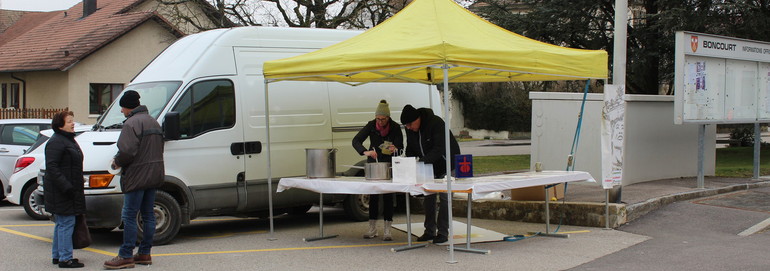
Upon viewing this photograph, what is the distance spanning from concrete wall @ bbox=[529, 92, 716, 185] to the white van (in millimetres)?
4110

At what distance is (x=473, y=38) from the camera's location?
8.69 m

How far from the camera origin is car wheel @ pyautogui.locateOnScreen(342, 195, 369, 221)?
464 inches

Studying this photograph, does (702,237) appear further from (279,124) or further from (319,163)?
(279,124)

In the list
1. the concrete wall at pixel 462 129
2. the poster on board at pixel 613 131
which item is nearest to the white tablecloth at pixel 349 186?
the poster on board at pixel 613 131

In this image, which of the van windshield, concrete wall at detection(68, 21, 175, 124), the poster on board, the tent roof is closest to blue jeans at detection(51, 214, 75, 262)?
the van windshield

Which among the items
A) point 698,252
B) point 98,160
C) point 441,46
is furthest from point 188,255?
point 698,252

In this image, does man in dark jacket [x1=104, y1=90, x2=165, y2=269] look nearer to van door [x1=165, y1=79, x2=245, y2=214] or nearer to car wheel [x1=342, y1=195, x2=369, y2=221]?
van door [x1=165, y1=79, x2=245, y2=214]

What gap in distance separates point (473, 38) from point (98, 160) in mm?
4382

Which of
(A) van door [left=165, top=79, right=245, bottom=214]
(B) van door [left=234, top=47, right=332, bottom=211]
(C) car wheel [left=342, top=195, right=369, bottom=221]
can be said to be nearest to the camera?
(A) van door [left=165, top=79, right=245, bottom=214]

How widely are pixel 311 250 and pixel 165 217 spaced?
179cm

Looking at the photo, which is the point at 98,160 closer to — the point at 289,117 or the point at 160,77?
the point at 160,77

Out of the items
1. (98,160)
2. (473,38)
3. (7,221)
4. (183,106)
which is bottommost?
(7,221)

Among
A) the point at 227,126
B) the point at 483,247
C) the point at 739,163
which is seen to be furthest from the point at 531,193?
the point at 739,163

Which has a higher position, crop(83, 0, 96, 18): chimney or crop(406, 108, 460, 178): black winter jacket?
crop(83, 0, 96, 18): chimney
